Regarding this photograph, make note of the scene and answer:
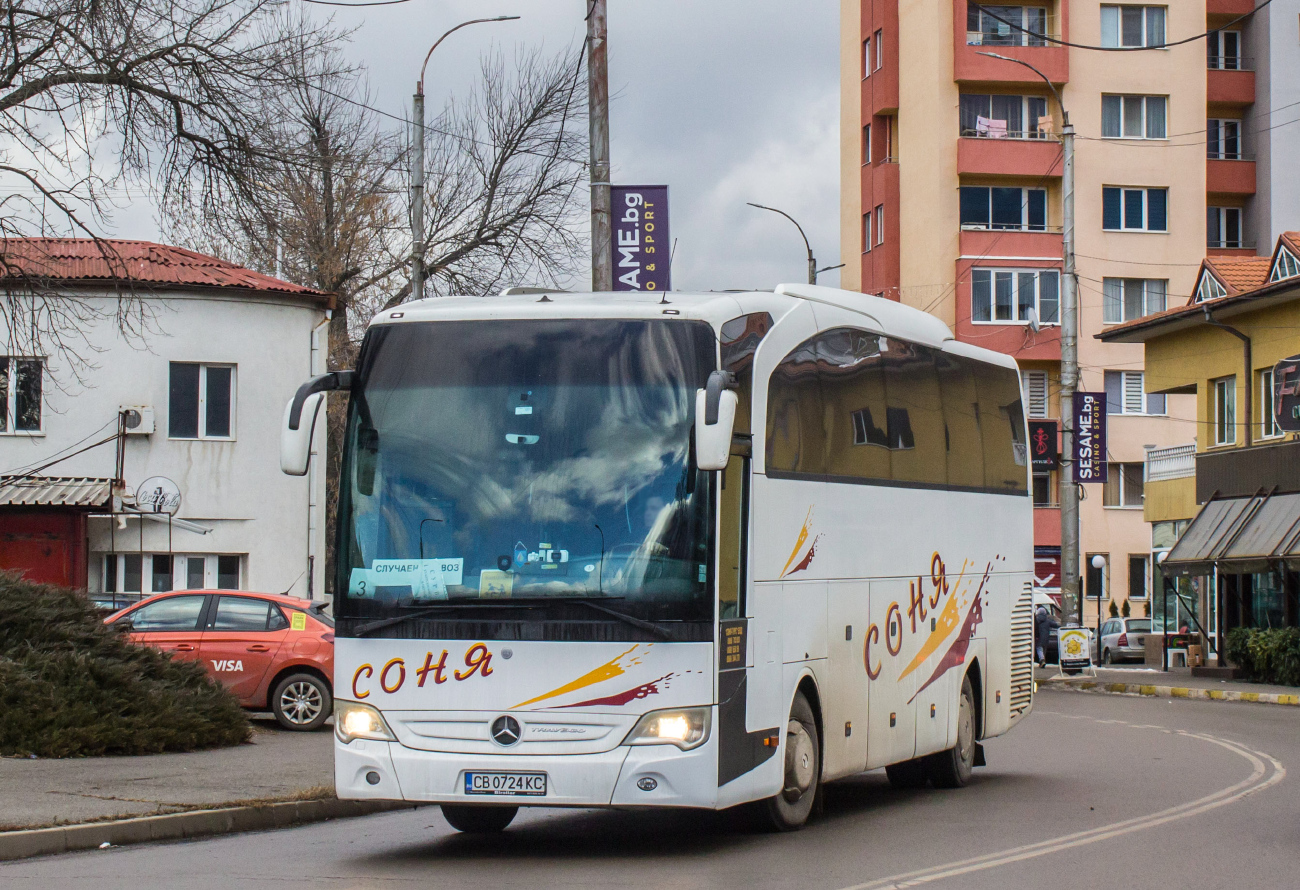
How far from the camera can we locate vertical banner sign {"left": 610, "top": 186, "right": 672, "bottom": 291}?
18297mm

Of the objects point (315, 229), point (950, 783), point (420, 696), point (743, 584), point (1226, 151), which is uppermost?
point (1226, 151)

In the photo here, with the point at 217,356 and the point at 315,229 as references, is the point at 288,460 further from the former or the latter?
the point at 315,229

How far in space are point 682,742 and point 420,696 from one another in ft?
4.97

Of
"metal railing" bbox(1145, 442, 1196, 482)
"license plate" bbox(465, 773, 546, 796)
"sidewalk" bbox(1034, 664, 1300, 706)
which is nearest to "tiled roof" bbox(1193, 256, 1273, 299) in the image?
"metal railing" bbox(1145, 442, 1196, 482)

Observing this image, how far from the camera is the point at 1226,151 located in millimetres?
61156

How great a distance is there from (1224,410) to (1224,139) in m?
27.5

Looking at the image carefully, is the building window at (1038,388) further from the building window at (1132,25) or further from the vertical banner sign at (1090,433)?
the vertical banner sign at (1090,433)

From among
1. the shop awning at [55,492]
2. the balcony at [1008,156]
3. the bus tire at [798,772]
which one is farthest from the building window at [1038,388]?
the bus tire at [798,772]

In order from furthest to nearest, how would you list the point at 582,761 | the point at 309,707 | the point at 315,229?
the point at 315,229 < the point at 309,707 < the point at 582,761

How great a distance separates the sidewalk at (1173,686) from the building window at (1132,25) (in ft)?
90.5

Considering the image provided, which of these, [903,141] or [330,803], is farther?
[903,141]

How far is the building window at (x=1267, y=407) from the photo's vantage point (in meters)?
34.3

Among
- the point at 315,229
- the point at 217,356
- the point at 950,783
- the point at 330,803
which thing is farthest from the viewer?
the point at 315,229

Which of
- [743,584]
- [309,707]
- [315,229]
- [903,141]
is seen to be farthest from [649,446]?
[903,141]
